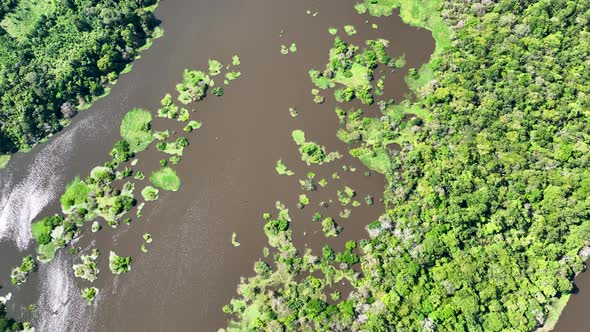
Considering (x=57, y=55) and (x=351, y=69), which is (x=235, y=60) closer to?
(x=351, y=69)

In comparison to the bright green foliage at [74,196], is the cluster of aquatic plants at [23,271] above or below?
Answer: below

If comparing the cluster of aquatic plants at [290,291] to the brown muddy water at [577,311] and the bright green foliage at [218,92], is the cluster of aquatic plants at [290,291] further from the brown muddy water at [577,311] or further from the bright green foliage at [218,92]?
the brown muddy water at [577,311]

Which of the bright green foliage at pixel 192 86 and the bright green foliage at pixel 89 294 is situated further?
the bright green foliage at pixel 192 86

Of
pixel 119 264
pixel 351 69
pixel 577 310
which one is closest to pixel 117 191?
pixel 119 264

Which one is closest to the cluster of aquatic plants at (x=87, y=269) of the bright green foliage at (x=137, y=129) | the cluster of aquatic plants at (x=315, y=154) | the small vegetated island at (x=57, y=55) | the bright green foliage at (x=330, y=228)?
the bright green foliage at (x=137, y=129)

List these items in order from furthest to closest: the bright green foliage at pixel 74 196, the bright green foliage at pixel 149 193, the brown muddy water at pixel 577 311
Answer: the bright green foliage at pixel 149 193
the bright green foliage at pixel 74 196
the brown muddy water at pixel 577 311

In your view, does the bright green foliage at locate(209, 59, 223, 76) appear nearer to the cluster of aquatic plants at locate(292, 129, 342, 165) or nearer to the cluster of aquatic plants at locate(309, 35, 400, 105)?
the cluster of aquatic plants at locate(309, 35, 400, 105)

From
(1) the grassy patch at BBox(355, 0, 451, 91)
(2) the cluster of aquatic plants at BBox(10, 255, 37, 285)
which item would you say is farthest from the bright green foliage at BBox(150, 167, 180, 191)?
(1) the grassy patch at BBox(355, 0, 451, 91)
